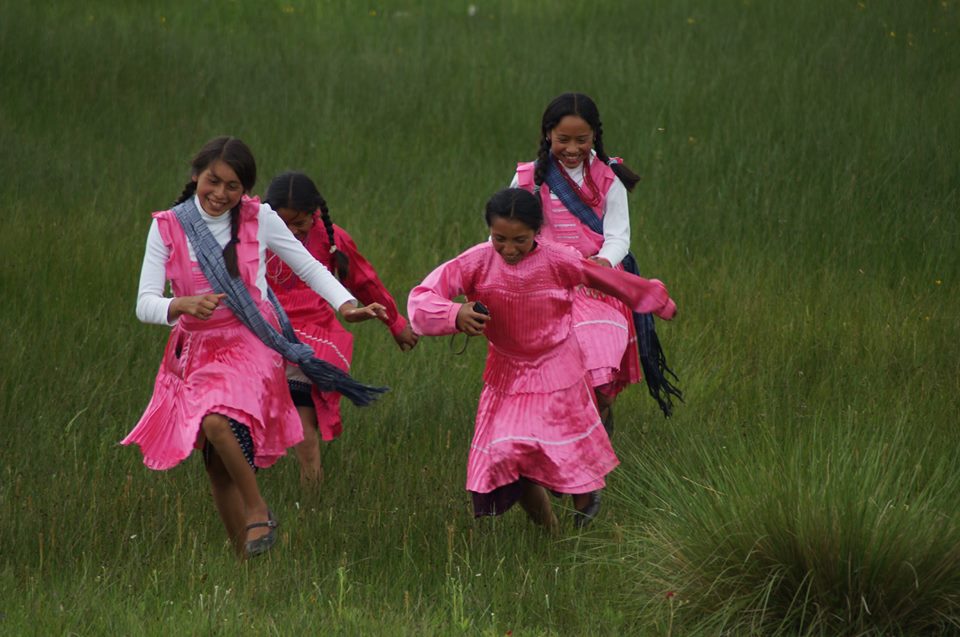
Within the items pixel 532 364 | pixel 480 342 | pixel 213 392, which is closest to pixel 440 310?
pixel 532 364

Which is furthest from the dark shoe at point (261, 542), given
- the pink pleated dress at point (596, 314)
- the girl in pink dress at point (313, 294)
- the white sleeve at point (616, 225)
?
the white sleeve at point (616, 225)

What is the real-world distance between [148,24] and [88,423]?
8.17 m

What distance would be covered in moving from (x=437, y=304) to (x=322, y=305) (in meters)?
1.60

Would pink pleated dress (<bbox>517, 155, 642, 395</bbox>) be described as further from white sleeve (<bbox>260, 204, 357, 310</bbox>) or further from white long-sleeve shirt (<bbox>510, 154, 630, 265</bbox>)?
white sleeve (<bbox>260, 204, 357, 310</bbox>)

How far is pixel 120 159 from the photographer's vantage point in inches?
459

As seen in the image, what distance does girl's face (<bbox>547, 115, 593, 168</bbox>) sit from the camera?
21.1 feet

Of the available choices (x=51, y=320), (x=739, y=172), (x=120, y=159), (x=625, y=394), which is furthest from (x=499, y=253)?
(x=120, y=159)

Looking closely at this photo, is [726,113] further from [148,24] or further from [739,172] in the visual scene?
[148,24]

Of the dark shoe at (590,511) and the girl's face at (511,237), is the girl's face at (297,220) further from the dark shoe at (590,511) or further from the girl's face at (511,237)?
the dark shoe at (590,511)

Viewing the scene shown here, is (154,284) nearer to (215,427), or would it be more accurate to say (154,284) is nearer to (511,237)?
(215,427)

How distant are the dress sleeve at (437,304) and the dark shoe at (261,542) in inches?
36.9

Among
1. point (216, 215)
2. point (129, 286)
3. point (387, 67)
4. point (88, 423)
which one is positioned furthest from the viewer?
point (387, 67)

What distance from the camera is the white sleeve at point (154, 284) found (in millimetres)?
5211

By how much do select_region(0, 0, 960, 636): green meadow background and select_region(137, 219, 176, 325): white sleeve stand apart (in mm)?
948
